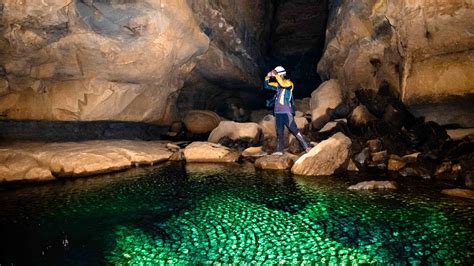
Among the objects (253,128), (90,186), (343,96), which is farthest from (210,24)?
(90,186)

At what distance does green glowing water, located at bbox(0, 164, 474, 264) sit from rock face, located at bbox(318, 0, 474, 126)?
3670mm

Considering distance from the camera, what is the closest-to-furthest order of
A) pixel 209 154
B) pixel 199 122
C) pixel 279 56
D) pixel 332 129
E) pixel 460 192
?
pixel 460 192 < pixel 209 154 < pixel 332 129 < pixel 199 122 < pixel 279 56

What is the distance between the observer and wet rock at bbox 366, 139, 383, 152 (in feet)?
31.4

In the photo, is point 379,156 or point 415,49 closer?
point 379,156

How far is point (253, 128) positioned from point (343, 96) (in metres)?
4.03

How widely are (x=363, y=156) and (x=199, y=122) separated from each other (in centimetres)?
747

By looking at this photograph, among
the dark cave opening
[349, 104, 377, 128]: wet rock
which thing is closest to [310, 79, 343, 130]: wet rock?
[349, 104, 377, 128]: wet rock

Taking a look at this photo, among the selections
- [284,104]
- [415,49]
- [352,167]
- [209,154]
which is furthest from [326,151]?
[415,49]

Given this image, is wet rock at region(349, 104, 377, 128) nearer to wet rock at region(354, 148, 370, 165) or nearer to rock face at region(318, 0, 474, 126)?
rock face at region(318, 0, 474, 126)

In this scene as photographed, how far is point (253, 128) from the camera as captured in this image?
12.2 metres

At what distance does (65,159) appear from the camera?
849 cm

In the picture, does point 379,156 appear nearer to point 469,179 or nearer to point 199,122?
point 469,179

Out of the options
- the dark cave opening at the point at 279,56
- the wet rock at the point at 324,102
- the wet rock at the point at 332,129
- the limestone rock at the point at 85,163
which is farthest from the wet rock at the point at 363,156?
the dark cave opening at the point at 279,56

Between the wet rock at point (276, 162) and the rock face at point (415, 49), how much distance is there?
14.2ft
